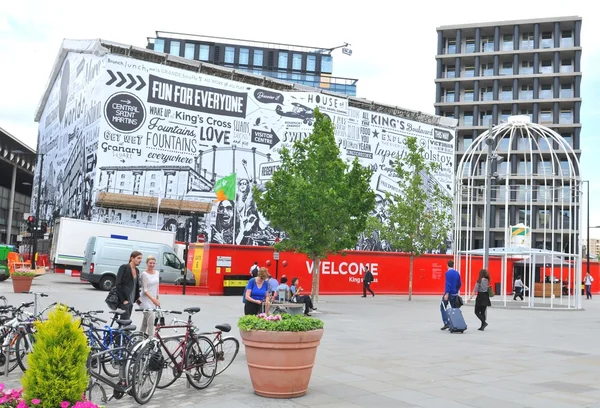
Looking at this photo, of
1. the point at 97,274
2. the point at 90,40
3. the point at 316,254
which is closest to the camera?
the point at 316,254

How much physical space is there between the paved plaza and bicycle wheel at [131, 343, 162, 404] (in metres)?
0.15

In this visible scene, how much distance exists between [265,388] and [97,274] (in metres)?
21.1

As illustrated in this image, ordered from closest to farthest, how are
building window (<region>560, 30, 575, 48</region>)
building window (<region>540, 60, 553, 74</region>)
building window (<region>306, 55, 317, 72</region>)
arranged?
building window (<region>540, 60, 553, 74</region>) < building window (<region>560, 30, 575, 48</region>) < building window (<region>306, 55, 317, 72</region>)

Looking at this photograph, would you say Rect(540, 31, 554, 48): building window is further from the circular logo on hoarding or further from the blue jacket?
the blue jacket

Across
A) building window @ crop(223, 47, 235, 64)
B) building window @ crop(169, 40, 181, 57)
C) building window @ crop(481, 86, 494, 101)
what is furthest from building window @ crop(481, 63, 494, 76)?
building window @ crop(169, 40, 181, 57)

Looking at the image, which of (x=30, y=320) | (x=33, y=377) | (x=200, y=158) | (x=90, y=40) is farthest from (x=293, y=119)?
(x=33, y=377)

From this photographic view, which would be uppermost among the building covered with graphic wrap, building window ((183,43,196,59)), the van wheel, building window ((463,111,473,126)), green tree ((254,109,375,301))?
building window ((183,43,196,59))

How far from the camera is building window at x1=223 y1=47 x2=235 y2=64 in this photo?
9588cm

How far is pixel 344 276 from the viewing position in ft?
109

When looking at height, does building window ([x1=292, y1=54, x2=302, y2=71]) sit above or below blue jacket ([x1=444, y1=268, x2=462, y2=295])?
above

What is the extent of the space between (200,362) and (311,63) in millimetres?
94073

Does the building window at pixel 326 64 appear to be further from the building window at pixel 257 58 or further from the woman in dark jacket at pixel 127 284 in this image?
the woman in dark jacket at pixel 127 284

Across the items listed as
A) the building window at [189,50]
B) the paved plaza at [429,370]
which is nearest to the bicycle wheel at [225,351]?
the paved plaza at [429,370]

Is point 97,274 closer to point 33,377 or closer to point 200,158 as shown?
point 200,158
